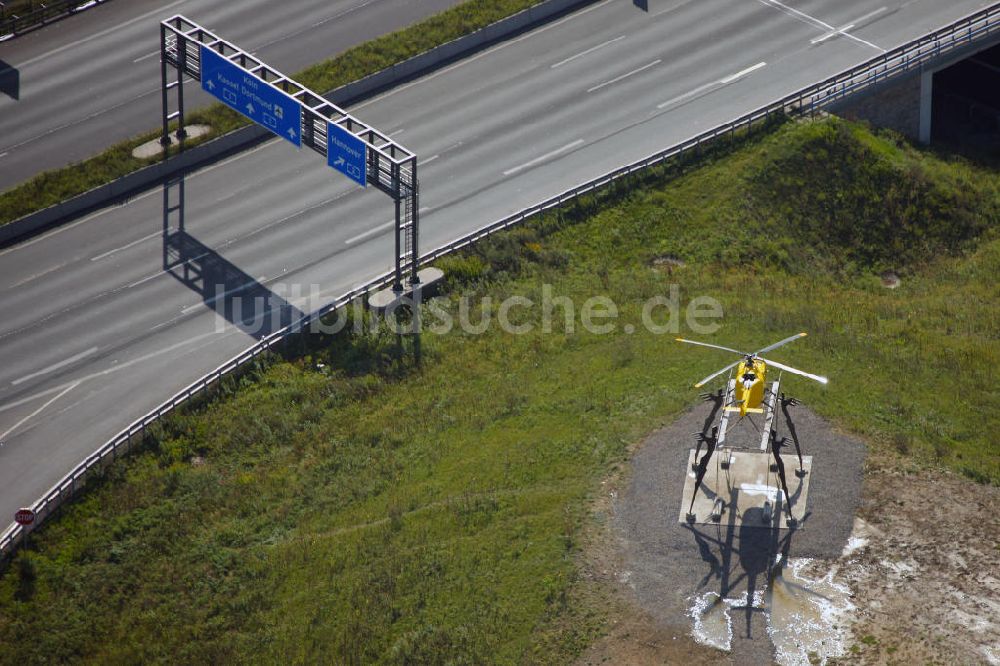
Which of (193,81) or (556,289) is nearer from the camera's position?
(556,289)

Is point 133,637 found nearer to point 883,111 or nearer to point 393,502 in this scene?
point 393,502

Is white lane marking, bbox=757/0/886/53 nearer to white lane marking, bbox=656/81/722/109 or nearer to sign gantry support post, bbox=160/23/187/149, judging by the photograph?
white lane marking, bbox=656/81/722/109

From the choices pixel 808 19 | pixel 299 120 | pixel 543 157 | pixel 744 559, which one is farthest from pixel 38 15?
pixel 744 559

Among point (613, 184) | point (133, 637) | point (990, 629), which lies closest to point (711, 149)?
point (613, 184)

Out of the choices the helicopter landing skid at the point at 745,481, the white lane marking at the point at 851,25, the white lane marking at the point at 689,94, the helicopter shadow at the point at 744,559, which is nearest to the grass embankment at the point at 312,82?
the white lane marking at the point at 689,94

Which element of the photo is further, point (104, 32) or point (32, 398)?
point (104, 32)

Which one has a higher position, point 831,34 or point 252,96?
point 252,96

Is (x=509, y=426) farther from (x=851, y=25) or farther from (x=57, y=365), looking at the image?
(x=851, y=25)
